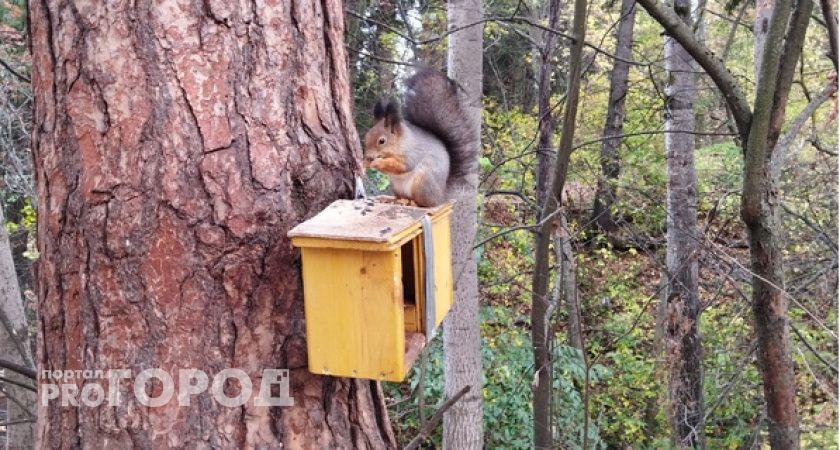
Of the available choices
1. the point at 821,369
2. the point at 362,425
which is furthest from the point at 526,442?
the point at 362,425

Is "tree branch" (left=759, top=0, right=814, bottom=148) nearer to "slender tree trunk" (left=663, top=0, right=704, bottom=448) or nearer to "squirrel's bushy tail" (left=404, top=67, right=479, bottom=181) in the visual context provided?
"squirrel's bushy tail" (left=404, top=67, right=479, bottom=181)

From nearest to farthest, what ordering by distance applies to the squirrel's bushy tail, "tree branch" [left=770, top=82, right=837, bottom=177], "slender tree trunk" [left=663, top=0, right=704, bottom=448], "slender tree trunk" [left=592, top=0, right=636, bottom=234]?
the squirrel's bushy tail → "tree branch" [left=770, top=82, right=837, bottom=177] → "slender tree trunk" [left=663, top=0, right=704, bottom=448] → "slender tree trunk" [left=592, top=0, right=636, bottom=234]

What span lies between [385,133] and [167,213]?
0.56m

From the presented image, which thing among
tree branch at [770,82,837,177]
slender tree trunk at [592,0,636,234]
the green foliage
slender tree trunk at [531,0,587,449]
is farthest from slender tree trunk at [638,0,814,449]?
slender tree trunk at [592,0,636,234]

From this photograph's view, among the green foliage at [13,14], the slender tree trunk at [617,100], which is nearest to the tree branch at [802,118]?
the slender tree trunk at [617,100]

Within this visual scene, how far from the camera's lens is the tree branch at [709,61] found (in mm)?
2121

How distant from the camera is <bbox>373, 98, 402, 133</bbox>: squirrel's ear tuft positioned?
1492mm

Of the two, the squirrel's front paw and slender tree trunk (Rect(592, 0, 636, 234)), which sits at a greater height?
slender tree trunk (Rect(592, 0, 636, 234))

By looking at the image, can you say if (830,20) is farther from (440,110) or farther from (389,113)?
(389,113)

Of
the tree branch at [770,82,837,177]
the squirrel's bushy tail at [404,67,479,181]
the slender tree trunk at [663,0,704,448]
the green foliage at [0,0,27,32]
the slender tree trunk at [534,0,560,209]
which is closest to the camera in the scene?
the squirrel's bushy tail at [404,67,479,181]

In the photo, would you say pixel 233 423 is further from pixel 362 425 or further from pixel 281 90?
pixel 281 90

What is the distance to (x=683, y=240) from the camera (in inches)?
189

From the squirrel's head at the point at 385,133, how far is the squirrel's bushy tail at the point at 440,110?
0.10 metres

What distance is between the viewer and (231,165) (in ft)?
3.79
